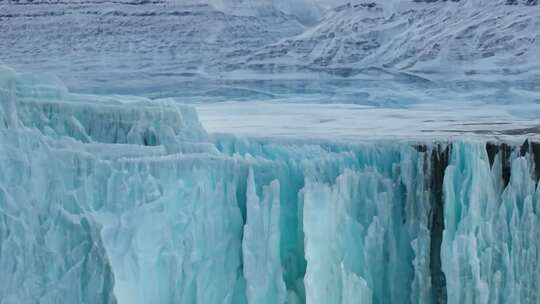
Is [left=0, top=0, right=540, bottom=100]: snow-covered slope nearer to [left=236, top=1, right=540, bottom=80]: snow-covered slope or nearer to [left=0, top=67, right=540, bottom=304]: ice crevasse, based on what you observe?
[left=236, top=1, right=540, bottom=80]: snow-covered slope

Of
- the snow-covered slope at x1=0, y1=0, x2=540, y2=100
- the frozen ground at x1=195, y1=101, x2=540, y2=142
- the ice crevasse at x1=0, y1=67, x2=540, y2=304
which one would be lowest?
the ice crevasse at x1=0, y1=67, x2=540, y2=304

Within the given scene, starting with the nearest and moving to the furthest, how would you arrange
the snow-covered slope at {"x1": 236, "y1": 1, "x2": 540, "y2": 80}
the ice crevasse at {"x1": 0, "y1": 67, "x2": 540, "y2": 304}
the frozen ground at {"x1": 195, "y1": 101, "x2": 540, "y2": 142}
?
the ice crevasse at {"x1": 0, "y1": 67, "x2": 540, "y2": 304} < the frozen ground at {"x1": 195, "y1": 101, "x2": 540, "y2": 142} < the snow-covered slope at {"x1": 236, "y1": 1, "x2": 540, "y2": 80}

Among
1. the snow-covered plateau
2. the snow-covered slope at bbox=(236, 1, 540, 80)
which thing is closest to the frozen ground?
the snow-covered plateau

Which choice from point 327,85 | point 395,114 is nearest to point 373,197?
point 395,114

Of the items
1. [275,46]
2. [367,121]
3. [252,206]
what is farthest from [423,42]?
[252,206]

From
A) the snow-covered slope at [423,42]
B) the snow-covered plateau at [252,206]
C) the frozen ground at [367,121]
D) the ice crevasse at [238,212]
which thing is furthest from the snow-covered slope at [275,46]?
the ice crevasse at [238,212]

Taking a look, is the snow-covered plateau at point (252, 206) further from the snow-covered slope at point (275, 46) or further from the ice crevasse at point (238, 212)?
the snow-covered slope at point (275, 46)

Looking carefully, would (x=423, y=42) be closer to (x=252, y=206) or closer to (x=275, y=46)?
(x=275, y=46)

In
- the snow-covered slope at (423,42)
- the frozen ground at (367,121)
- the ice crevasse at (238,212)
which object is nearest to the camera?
the ice crevasse at (238,212)
